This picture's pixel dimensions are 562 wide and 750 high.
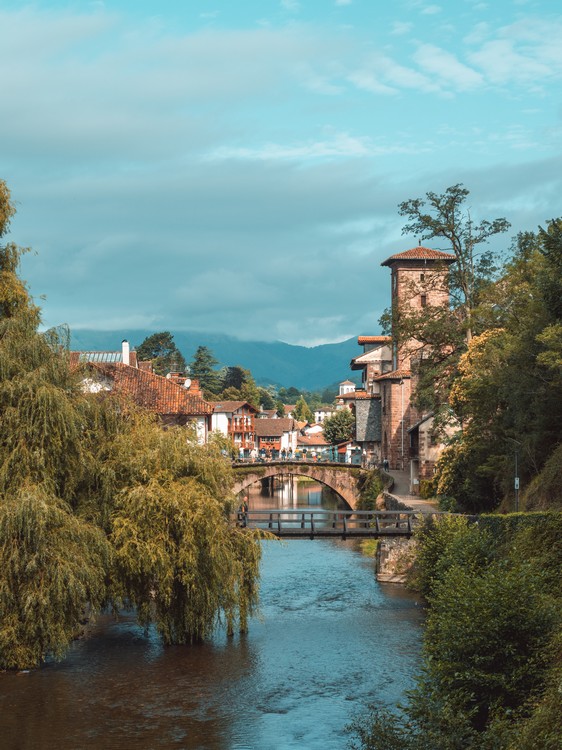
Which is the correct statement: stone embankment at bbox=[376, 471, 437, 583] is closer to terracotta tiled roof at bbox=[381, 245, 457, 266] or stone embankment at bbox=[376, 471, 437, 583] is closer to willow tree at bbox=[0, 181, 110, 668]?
willow tree at bbox=[0, 181, 110, 668]

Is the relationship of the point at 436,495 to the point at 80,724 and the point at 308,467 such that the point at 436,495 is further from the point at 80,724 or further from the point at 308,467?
the point at 80,724

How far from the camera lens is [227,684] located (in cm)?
2852

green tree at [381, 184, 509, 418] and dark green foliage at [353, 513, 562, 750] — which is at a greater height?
green tree at [381, 184, 509, 418]

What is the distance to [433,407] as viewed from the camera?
60344mm

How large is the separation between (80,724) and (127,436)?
10.3m

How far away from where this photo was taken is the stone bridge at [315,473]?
245 feet

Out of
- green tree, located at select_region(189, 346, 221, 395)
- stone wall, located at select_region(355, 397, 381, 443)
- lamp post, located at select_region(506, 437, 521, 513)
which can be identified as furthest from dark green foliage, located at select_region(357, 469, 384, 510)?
green tree, located at select_region(189, 346, 221, 395)

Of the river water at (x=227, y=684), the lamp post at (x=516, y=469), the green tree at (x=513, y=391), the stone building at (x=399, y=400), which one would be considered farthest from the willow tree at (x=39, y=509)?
the stone building at (x=399, y=400)

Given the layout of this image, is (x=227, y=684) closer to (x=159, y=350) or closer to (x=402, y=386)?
(x=402, y=386)

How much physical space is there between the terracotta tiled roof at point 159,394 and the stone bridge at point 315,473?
11740mm

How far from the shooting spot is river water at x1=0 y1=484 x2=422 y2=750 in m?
24.3

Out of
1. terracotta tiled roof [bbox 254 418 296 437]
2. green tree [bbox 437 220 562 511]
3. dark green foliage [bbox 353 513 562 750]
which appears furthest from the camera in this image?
terracotta tiled roof [bbox 254 418 296 437]

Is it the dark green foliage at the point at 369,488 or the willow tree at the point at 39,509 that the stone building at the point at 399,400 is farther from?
the willow tree at the point at 39,509

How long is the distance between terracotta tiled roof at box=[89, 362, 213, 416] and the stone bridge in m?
11.7
